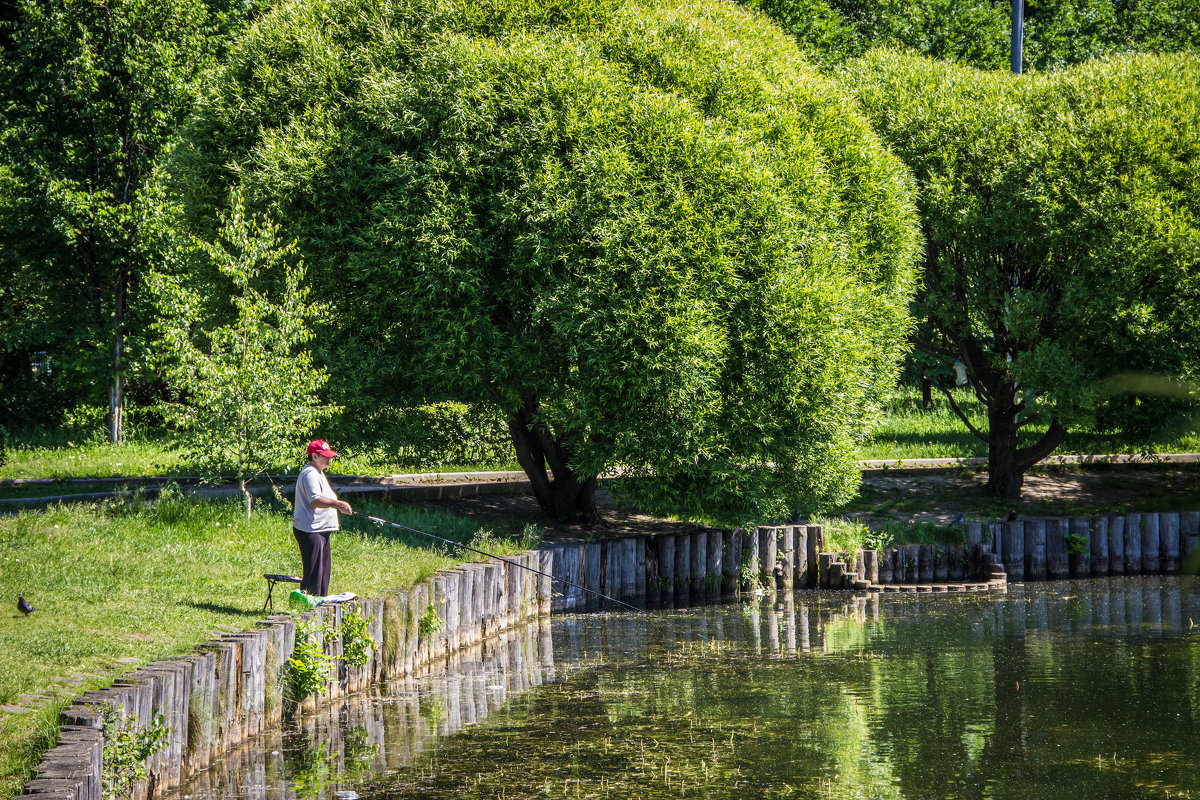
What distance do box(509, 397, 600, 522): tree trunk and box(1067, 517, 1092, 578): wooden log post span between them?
10006 mm

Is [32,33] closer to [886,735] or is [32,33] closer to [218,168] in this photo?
[218,168]

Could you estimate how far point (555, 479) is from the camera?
24781 mm

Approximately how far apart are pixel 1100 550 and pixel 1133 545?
735 millimetres

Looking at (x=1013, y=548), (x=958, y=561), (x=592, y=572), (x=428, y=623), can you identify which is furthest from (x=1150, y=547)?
(x=428, y=623)

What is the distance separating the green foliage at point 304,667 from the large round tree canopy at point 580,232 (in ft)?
27.1

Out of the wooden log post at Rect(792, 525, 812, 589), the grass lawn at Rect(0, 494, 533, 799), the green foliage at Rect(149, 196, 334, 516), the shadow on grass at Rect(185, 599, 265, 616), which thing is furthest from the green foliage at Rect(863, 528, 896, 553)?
the shadow on grass at Rect(185, 599, 265, 616)

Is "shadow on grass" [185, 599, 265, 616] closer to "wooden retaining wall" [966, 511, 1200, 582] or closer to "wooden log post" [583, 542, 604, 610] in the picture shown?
"wooden log post" [583, 542, 604, 610]

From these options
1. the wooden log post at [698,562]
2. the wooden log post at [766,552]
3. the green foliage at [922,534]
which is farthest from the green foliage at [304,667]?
the green foliage at [922,534]

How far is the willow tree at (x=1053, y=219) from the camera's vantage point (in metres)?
25.0

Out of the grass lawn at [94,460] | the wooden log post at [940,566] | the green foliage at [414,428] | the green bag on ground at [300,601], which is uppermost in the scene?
the green foliage at [414,428]

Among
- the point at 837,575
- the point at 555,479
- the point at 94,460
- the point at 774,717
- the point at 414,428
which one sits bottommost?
the point at 774,717

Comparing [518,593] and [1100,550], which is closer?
[518,593]

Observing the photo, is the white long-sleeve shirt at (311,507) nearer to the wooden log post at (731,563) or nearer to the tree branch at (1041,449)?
the wooden log post at (731,563)

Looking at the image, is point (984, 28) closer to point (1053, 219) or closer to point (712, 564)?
point (1053, 219)
